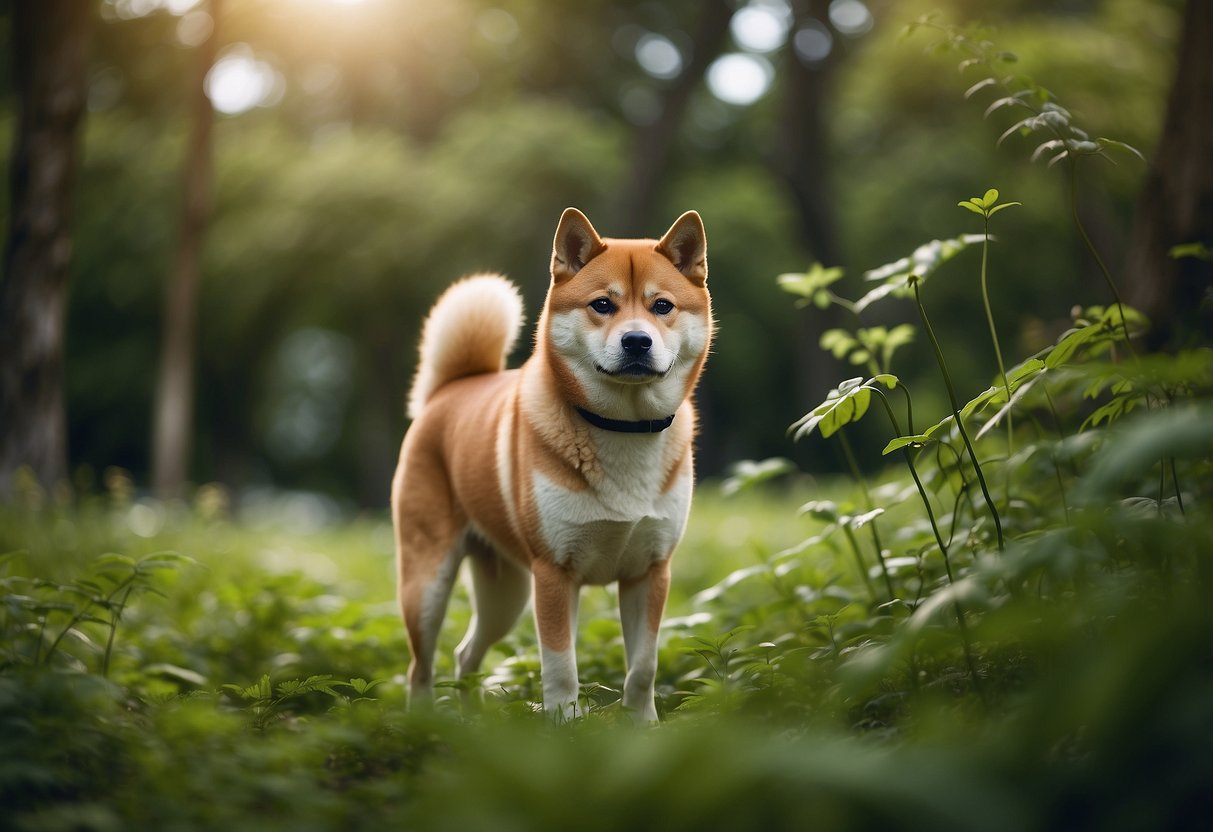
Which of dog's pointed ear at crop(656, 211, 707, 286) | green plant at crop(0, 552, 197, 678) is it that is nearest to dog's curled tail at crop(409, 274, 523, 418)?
dog's pointed ear at crop(656, 211, 707, 286)

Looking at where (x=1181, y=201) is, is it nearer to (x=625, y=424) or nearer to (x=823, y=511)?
(x=823, y=511)

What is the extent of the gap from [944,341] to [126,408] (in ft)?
57.6

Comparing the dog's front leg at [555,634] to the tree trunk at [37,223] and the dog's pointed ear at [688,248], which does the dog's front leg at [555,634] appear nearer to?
the dog's pointed ear at [688,248]

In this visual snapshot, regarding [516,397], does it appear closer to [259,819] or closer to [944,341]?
[259,819]

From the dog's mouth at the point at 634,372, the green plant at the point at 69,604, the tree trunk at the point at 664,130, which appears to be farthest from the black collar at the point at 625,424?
the tree trunk at the point at 664,130

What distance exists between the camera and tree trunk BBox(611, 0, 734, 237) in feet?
45.6

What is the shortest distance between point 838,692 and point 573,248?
1.74m

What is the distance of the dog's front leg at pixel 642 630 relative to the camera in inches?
122

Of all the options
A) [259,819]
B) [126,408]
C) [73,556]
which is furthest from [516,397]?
[126,408]

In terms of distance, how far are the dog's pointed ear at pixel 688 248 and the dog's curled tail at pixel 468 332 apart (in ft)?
2.60

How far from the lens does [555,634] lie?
3.07 meters

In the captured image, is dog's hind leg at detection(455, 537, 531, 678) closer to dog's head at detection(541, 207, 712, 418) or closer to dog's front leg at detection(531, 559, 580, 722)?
dog's front leg at detection(531, 559, 580, 722)

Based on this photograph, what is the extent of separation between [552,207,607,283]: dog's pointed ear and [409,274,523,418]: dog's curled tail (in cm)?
62

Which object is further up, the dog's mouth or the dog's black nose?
the dog's black nose
